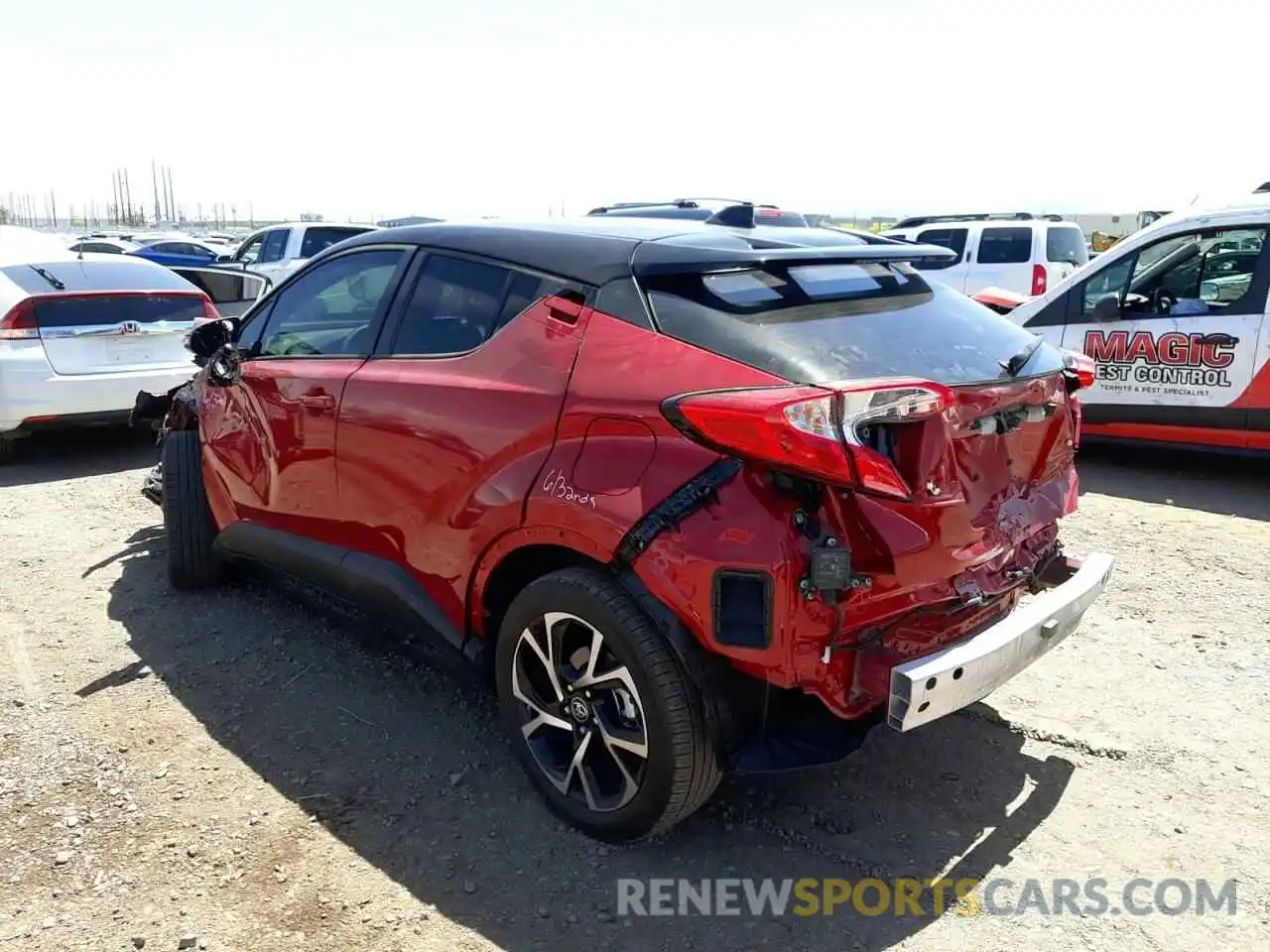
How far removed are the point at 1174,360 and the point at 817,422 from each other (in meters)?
5.51

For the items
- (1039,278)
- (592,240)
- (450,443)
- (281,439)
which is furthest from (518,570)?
(1039,278)

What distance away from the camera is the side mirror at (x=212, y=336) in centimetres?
446

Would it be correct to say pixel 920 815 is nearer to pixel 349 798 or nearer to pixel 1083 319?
pixel 349 798

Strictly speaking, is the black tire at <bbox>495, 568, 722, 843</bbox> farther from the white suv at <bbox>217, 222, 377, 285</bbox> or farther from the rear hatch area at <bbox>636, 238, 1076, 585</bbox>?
the white suv at <bbox>217, 222, 377, 285</bbox>

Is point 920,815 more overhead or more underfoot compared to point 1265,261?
more underfoot

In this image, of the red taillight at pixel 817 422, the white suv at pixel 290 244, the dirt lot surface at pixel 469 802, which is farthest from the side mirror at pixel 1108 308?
the white suv at pixel 290 244

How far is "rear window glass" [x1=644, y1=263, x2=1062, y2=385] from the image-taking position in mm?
2609

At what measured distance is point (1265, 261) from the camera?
641 centimetres

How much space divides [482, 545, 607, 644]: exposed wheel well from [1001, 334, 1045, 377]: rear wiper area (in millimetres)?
1328

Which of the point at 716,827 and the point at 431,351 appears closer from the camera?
the point at 716,827

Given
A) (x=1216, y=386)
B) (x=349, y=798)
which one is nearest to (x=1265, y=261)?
(x=1216, y=386)

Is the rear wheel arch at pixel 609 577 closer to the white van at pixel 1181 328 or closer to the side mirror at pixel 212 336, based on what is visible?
the side mirror at pixel 212 336

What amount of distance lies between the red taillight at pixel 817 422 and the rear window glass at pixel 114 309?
6.29 m

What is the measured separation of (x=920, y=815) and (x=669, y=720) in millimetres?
999
